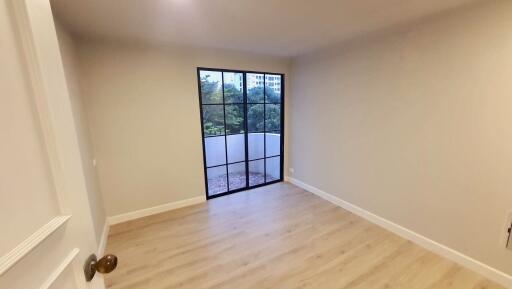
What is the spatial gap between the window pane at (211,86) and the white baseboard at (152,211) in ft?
5.02

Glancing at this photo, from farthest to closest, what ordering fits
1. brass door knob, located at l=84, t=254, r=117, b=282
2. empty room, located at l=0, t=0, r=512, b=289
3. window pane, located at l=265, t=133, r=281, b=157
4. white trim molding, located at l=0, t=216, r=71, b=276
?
window pane, located at l=265, t=133, r=281, b=157, brass door knob, located at l=84, t=254, r=117, b=282, empty room, located at l=0, t=0, r=512, b=289, white trim molding, located at l=0, t=216, r=71, b=276

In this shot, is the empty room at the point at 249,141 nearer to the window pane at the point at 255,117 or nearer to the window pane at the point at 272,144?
the window pane at the point at 255,117

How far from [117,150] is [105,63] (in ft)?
3.45

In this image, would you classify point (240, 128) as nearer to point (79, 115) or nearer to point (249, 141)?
point (249, 141)

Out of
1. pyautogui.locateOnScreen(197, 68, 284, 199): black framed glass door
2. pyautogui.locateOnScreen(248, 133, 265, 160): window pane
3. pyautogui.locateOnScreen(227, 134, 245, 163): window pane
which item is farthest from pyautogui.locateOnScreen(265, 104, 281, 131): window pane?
pyautogui.locateOnScreen(227, 134, 245, 163): window pane

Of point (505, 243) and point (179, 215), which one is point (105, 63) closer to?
point (179, 215)

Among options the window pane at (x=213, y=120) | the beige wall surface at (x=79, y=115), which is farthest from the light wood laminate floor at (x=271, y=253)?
the window pane at (x=213, y=120)

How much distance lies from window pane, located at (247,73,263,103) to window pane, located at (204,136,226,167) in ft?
2.76

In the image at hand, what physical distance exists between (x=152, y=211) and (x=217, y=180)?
108 centimetres

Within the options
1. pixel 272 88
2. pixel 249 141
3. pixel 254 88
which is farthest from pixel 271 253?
pixel 272 88

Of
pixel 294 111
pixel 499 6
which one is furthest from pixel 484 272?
pixel 294 111

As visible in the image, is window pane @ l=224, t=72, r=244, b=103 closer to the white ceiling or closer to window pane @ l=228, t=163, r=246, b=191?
the white ceiling

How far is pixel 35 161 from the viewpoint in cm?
57

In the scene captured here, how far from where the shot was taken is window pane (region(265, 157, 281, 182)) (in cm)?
429
